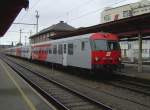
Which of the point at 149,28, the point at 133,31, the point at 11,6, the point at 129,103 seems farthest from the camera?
the point at 133,31

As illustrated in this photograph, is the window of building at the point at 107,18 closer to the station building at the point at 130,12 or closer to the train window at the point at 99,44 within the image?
the station building at the point at 130,12

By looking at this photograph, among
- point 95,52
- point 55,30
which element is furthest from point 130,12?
point 95,52

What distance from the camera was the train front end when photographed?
22.0m

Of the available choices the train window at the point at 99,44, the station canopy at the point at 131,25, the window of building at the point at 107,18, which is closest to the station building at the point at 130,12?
the window of building at the point at 107,18

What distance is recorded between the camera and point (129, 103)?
13.7m

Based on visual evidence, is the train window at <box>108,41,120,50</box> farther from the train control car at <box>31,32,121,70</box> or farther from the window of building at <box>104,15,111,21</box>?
the window of building at <box>104,15,111,21</box>

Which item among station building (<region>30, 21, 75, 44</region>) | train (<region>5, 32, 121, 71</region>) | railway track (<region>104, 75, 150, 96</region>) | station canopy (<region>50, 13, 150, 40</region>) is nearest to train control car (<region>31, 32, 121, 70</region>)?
train (<region>5, 32, 121, 71</region>)

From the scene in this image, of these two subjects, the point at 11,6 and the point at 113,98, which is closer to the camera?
the point at 113,98

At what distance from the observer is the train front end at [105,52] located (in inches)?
865

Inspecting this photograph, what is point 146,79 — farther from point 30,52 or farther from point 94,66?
point 30,52

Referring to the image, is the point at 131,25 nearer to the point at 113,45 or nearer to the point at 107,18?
the point at 113,45

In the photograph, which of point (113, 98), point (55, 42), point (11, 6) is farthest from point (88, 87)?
point (55, 42)

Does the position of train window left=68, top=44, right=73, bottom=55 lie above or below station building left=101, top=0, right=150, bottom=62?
below

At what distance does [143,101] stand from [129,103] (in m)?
0.84
